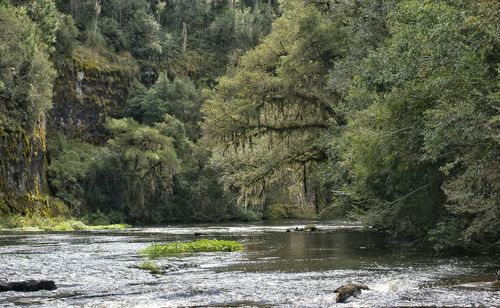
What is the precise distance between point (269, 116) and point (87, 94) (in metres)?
42.7

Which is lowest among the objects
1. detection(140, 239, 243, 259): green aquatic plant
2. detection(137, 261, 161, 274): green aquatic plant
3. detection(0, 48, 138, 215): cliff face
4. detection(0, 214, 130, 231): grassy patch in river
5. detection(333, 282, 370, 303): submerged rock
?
detection(333, 282, 370, 303): submerged rock

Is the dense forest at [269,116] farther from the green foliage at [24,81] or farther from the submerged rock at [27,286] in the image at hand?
the submerged rock at [27,286]

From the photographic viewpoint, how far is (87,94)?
76562mm

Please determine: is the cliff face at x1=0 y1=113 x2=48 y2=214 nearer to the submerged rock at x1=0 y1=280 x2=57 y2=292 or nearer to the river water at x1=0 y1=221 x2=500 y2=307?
the river water at x1=0 y1=221 x2=500 y2=307

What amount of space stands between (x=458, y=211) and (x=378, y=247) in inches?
277

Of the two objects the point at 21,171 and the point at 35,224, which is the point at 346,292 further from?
the point at 21,171

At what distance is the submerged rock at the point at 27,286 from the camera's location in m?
15.3

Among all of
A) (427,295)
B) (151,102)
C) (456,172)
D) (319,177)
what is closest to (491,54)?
(456,172)

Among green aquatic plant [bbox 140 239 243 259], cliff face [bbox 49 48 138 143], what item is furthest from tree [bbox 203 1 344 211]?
cliff face [bbox 49 48 138 143]

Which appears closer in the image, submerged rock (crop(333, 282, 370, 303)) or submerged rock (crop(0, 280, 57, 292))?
submerged rock (crop(333, 282, 370, 303))

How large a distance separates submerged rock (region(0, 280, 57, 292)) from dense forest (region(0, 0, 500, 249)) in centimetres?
1033

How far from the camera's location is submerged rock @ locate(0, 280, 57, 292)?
1529 centimetres

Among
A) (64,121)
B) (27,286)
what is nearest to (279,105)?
(27,286)

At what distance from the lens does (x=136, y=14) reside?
88812mm
